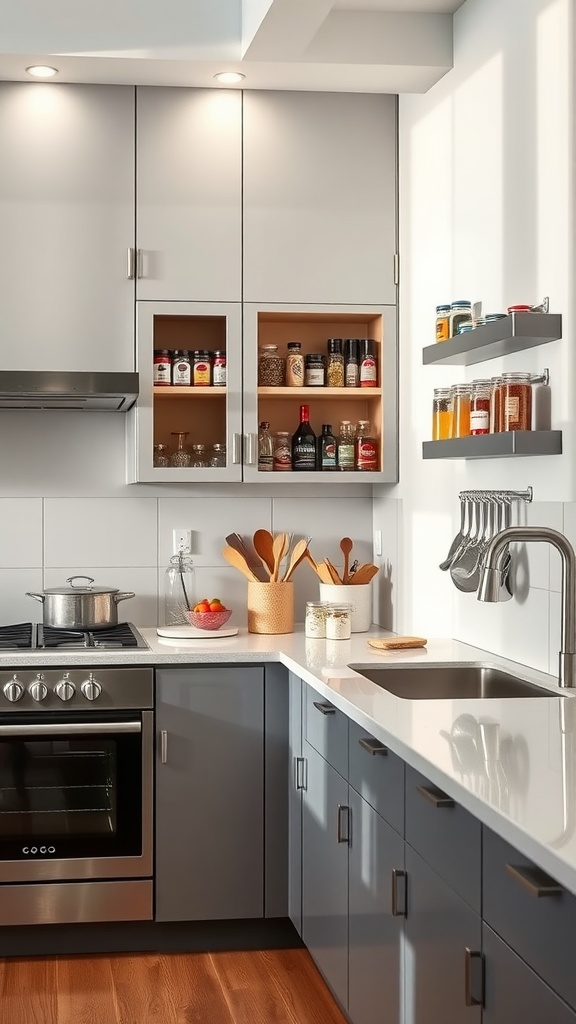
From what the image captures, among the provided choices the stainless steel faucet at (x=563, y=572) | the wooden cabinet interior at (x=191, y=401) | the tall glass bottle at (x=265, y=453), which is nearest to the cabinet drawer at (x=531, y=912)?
the stainless steel faucet at (x=563, y=572)

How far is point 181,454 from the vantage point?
367cm

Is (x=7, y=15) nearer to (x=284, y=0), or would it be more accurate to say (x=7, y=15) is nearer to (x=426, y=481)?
(x=284, y=0)

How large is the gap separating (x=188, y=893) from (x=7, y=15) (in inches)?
102

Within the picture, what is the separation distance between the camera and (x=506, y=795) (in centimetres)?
159

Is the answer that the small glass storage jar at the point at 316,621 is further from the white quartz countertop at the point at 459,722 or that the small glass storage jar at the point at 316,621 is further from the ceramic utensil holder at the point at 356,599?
the ceramic utensil holder at the point at 356,599

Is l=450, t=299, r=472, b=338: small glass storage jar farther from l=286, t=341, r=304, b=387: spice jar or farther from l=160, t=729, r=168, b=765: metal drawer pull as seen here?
l=160, t=729, r=168, b=765: metal drawer pull

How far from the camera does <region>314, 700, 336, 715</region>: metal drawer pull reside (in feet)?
8.79

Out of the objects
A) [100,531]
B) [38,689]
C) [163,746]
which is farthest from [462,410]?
[100,531]

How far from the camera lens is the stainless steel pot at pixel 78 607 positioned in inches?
137

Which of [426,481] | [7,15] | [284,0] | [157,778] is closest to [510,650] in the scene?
[426,481]

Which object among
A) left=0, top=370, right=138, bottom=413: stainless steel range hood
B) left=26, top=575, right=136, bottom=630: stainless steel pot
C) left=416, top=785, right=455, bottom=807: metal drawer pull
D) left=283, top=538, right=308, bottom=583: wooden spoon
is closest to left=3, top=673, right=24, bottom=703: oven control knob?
left=26, top=575, right=136, bottom=630: stainless steel pot

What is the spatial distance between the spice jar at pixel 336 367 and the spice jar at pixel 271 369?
159 mm

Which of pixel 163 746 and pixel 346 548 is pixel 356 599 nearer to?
pixel 346 548

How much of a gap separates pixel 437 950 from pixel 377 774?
45cm
